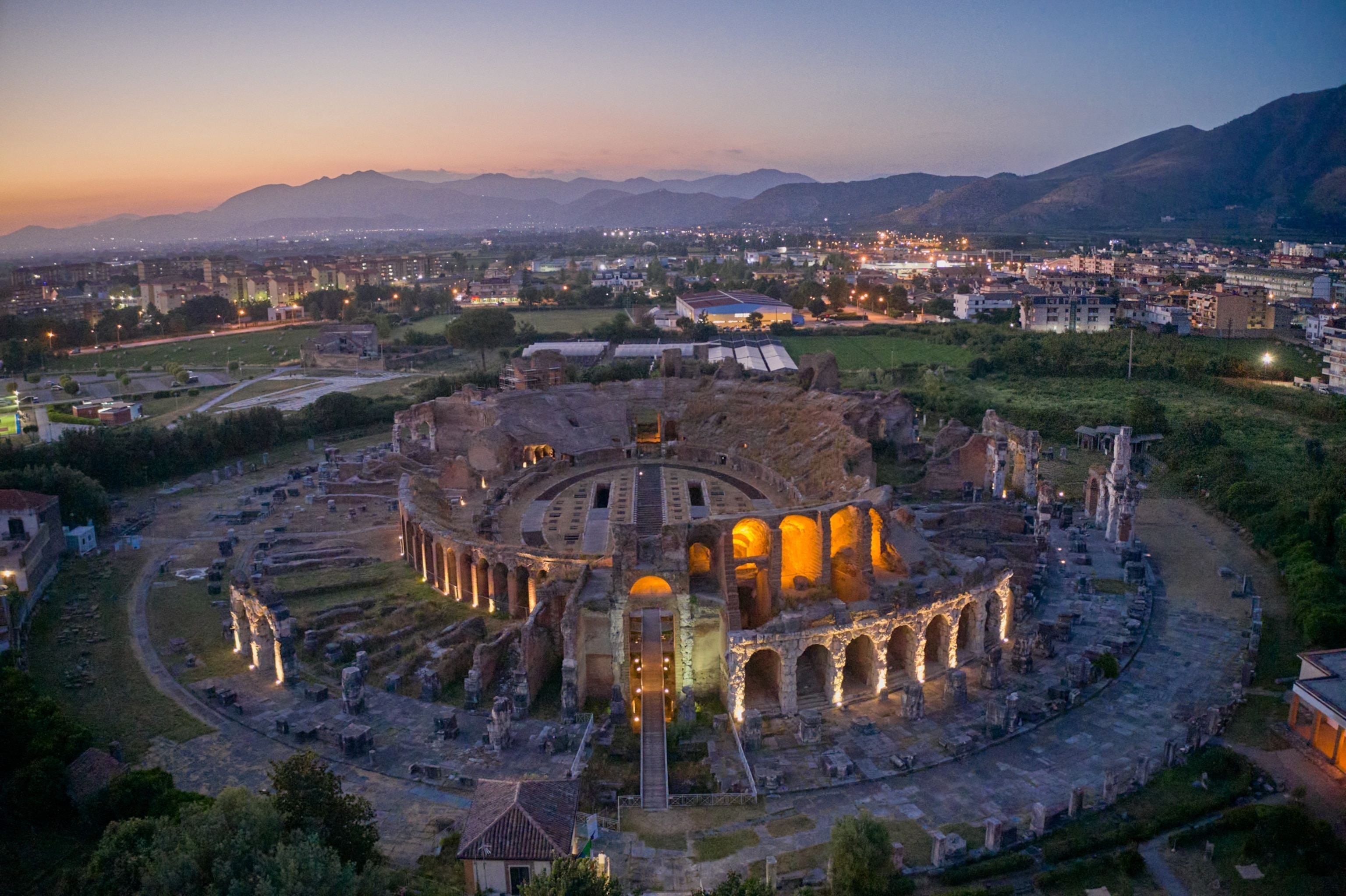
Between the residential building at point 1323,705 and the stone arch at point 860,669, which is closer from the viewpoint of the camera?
the residential building at point 1323,705

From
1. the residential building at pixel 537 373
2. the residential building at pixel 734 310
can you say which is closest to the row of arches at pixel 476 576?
the residential building at pixel 537 373

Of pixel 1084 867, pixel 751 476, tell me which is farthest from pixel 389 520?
pixel 1084 867

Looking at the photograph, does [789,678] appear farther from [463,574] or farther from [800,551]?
[463,574]

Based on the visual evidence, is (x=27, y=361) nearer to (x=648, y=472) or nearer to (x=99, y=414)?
(x=99, y=414)

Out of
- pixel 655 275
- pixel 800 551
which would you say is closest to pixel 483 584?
pixel 800 551

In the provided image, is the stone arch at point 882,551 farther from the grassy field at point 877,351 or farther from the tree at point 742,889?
the grassy field at point 877,351

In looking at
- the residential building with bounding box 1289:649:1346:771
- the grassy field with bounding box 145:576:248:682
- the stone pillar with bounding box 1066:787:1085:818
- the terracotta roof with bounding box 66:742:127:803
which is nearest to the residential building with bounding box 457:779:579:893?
the terracotta roof with bounding box 66:742:127:803
